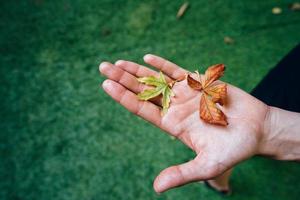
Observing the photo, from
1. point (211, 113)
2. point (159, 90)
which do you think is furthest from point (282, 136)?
point (159, 90)

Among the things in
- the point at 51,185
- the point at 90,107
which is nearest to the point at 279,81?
the point at 90,107

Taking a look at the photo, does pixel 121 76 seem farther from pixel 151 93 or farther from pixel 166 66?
pixel 166 66

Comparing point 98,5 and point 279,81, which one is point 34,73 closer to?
point 98,5

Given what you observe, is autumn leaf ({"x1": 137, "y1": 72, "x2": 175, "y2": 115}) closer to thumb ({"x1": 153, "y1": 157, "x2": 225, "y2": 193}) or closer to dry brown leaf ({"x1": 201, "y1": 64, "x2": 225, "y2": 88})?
dry brown leaf ({"x1": 201, "y1": 64, "x2": 225, "y2": 88})

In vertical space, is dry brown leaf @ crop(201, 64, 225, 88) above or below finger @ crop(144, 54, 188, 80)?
above

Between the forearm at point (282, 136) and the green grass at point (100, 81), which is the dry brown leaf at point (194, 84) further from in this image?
the green grass at point (100, 81)

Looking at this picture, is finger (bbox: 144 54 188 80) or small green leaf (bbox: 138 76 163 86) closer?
small green leaf (bbox: 138 76 163 86)

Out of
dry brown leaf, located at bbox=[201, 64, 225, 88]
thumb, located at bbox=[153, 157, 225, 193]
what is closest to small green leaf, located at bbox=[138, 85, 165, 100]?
dry brown leaf, located at bbox=[201, 64, 225, 88]
